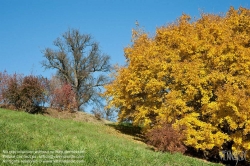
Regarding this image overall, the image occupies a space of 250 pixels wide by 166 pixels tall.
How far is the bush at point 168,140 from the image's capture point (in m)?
17.0

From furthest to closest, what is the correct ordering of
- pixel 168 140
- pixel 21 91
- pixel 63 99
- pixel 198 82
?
pixel 63 99
pixel 21 91
pixel 198 82
pixel 168 140

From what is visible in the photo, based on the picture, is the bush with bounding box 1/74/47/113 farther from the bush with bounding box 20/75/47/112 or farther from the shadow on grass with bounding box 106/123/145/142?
the shadow on grass with bounding box 106/123/145/142

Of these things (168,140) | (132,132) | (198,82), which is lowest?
(168,140)

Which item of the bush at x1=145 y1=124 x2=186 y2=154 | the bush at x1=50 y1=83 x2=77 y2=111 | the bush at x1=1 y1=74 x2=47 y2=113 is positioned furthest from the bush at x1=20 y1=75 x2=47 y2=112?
the bush at x1=145 y1=124 x2=186 y2=154

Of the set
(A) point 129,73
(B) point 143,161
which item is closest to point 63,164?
(B) point 143,161

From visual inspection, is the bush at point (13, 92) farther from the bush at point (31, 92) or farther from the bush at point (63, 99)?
the bush at point (63, 99)

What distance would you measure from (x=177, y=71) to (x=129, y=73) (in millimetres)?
4661

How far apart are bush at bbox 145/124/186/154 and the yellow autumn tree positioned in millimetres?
1363

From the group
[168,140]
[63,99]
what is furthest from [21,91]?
[168,140]

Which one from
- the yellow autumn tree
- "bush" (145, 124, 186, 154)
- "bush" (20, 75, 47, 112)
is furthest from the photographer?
"bush" (20, 75, 47, 112)

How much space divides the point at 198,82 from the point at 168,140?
4.80 meters

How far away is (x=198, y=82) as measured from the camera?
1942 centimetres

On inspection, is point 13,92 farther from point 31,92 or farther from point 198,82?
point 198,82

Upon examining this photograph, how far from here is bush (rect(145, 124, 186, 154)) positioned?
1700cm
